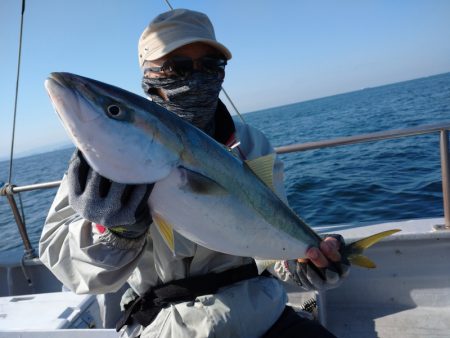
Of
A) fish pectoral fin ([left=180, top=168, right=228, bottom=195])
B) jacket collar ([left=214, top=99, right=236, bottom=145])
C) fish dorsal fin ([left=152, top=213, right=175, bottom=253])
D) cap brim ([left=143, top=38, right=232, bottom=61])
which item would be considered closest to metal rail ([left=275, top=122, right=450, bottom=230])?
jacket collar ([left=214, top=99, right=236, bottom=145])

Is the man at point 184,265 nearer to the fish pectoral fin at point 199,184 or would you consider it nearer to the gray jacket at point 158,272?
the gray jacket at point 158,272

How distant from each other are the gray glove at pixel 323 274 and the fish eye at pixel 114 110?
5.86 feet

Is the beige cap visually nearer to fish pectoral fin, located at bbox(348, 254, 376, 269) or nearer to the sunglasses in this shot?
the sunglasses

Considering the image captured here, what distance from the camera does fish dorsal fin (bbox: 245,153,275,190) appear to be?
90.7 inches

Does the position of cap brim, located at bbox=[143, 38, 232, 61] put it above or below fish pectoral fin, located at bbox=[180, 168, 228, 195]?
above

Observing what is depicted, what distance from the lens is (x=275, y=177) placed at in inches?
116

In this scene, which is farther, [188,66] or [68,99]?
[188,66]

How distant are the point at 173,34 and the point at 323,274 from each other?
7.08ft

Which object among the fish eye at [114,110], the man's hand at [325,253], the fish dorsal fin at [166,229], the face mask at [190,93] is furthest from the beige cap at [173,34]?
the man's hand at [325,253]

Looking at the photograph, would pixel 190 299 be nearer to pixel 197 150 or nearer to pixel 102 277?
pixel 102 277

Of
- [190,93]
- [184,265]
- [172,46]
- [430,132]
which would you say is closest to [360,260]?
[184,265]

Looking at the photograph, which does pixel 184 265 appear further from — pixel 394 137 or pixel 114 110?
pixel 394 137

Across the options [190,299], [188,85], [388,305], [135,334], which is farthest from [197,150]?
[388,305]

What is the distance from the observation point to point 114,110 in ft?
5.64
